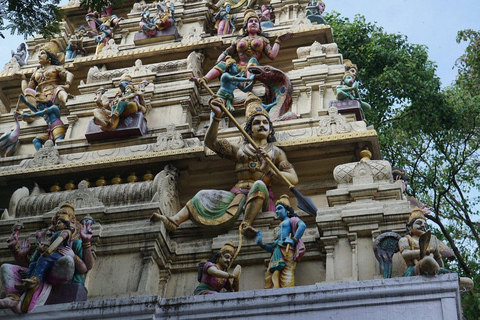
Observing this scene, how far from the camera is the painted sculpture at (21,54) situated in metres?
19.5

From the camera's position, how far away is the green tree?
11.9 meters

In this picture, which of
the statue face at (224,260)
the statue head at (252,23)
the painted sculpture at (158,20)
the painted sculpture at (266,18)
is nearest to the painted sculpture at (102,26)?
the painted sculpture at (158,20)

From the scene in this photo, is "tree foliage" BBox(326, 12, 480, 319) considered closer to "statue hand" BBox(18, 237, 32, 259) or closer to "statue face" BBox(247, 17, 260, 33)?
"statue face" BBox(247, 17, 260, 33)

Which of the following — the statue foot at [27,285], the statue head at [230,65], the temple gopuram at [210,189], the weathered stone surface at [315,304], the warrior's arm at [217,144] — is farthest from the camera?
the statue head at [230,65]

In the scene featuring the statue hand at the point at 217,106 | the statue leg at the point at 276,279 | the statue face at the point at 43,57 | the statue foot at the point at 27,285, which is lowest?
the statue foot at the point at 27,285

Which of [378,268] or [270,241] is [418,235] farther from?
[270,241]

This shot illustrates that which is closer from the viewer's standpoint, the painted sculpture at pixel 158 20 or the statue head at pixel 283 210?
the statue head at pixel 283 210

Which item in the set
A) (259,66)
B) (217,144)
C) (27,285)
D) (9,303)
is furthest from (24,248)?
(259,66)

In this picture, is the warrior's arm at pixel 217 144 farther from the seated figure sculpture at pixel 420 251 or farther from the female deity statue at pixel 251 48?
the seated figure sculpture at pixel 420 251

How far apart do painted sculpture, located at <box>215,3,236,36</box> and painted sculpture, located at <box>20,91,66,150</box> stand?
4.13 metres

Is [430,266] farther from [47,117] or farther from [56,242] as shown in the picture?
Answer: [47,117]

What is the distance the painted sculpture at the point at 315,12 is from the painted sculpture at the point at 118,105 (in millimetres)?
4233

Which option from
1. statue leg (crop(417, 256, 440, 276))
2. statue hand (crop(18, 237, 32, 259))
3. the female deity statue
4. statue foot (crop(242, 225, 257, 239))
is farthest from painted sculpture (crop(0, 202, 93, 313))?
the female deity statue

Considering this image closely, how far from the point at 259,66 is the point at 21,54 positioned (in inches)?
290
